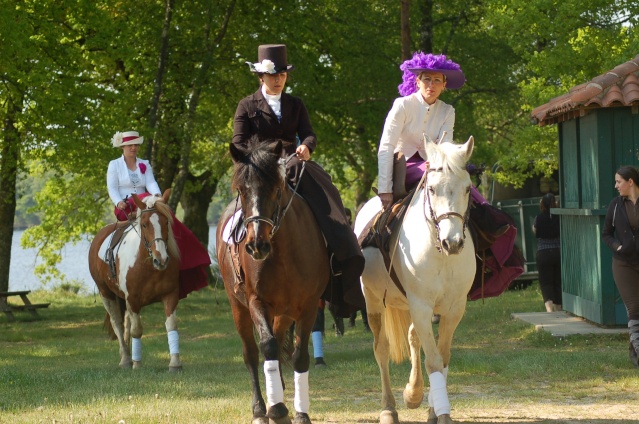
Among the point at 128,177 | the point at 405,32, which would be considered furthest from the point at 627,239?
the point at 405,32

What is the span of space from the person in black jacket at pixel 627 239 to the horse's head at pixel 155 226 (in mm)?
5438

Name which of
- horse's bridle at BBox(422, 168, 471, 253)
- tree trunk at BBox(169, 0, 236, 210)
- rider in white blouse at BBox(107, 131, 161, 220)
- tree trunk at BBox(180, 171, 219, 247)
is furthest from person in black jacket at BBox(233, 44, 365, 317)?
tree trunk at BBox(180, 171, 219, 247)

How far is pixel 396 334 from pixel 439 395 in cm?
161

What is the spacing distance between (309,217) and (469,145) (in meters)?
1.48

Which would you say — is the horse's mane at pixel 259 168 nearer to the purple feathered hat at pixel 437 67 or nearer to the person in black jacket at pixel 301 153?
the person in black jacket at pixel 301 153

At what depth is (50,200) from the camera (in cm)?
3856

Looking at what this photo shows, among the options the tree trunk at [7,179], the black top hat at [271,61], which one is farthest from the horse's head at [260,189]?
the tree trunk at [7,179]

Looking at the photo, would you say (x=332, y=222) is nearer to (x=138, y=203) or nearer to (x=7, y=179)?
(x=138, y=203)

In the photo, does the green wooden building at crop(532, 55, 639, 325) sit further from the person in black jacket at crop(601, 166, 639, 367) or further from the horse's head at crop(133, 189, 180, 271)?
the horse's head at crop(133, 189, 180, 271)

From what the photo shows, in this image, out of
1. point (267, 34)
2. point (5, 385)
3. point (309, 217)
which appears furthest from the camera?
point (267, 34)

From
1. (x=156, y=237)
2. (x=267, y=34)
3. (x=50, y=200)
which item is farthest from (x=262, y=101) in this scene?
(x=50, y=200)

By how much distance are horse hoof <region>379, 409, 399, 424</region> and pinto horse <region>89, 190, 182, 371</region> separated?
16.8 feet

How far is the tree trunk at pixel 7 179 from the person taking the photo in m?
25.1

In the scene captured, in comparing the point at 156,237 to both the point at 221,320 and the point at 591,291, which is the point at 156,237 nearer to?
the point at 591,291
